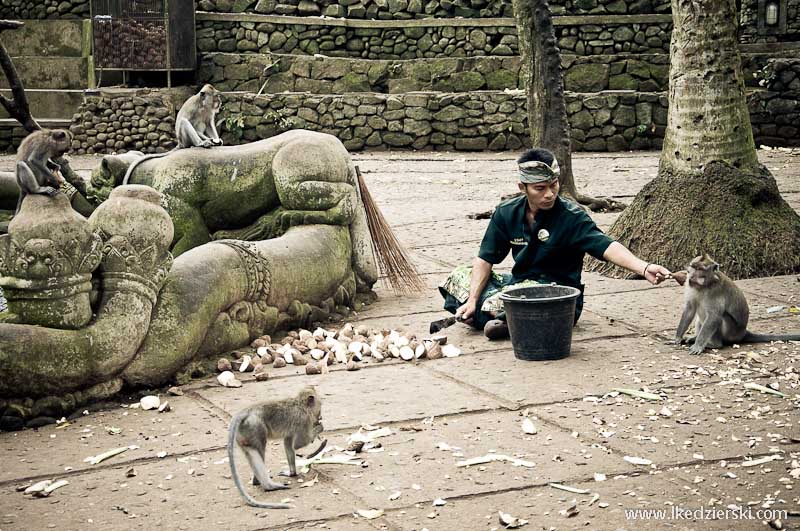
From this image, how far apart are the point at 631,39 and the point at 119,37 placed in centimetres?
955

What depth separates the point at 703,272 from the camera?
5.75m

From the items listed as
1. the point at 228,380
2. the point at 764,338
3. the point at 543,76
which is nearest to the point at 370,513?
the point at 228,380

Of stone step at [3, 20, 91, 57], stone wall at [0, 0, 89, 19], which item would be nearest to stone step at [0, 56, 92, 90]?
stone step at [3, 20, 91, 57]

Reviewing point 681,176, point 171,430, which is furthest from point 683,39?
point 171,430

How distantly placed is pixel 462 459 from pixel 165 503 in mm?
1204

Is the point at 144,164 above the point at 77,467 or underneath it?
above

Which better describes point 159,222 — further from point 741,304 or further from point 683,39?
point 683,39

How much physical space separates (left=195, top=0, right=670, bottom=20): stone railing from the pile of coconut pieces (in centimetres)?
1525

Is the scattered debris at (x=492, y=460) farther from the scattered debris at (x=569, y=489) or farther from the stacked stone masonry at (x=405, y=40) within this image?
the stacked stone masonry at (x=405, y=40)

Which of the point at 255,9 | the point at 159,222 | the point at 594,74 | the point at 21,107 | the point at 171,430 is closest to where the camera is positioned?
the point at 171,430

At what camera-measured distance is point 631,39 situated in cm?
1998

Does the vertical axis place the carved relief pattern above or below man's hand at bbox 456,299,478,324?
above

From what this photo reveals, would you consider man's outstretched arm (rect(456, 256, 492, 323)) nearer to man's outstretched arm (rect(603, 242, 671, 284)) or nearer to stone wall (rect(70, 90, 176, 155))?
man's outstretched arm (rect(603, 242, 671, 284))

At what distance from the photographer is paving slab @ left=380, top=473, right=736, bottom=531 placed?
3.71 m
